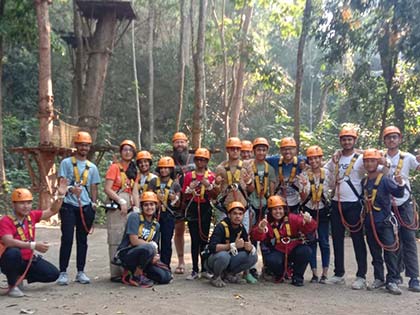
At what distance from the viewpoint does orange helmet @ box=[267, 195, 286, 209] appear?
600 cm

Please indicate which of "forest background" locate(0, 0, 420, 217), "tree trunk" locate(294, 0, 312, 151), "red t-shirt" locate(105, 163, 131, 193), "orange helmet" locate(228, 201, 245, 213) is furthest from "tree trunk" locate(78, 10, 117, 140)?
"orange helmet" locate(228, 201, 245, 213)

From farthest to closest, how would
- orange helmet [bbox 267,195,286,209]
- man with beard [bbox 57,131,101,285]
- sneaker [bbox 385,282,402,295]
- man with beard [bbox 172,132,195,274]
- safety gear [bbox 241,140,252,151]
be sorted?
safety gear [bbox 241,140,252,151] < man with beard [bbox 172,132,195,274] < orange helmet [bbox 267,195,286,209] < man with beard [bbox 57,131,101,285] < sneaker [bbox 385,282,402,295]

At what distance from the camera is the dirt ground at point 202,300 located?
485cm

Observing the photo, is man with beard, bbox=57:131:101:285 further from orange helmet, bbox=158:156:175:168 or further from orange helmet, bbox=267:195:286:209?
orange helmet, bbox=267:195:286:209

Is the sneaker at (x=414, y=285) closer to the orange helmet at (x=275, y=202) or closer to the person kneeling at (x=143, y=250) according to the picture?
the orange helmet at (x=275, y=202)

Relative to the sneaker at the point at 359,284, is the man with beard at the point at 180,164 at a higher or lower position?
higher

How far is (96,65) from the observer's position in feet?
43.5

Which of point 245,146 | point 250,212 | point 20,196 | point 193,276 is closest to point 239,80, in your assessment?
point 245,146

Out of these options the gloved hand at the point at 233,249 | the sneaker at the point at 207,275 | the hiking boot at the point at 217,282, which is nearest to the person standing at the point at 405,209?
the gloved hand at the point at 233,249

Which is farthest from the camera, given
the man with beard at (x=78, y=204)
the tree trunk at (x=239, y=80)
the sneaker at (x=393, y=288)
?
the tree trunk at (x=239, y=80)

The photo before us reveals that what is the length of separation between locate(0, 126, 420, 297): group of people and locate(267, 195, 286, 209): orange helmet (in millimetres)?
13

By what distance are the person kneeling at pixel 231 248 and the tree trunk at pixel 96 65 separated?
26.9 feet

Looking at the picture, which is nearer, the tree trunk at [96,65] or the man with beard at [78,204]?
the man with beard at [78,204]

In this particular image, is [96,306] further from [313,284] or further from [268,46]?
[268,46]
